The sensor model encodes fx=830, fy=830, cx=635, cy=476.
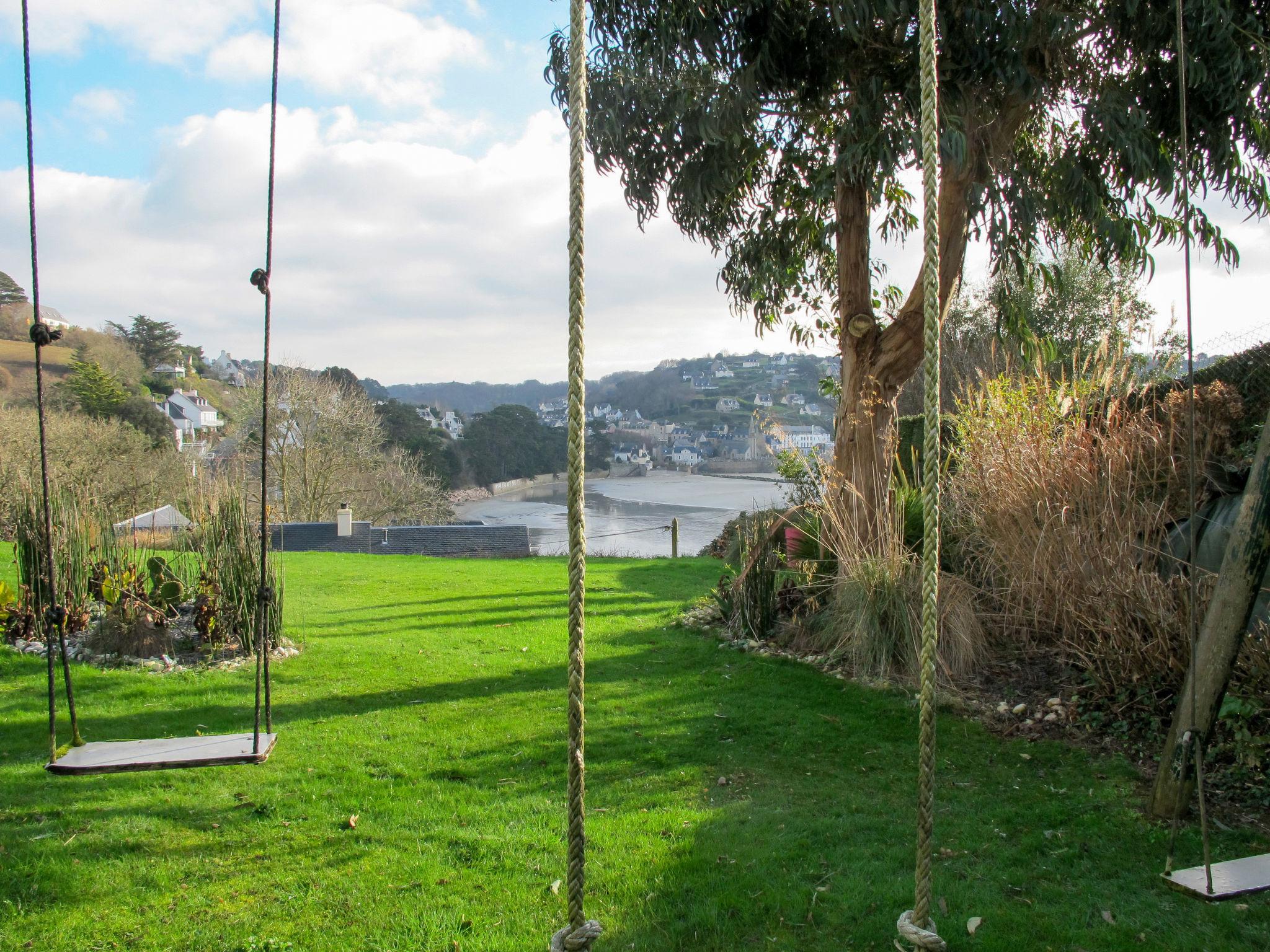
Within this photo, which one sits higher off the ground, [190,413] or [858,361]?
[190,413]

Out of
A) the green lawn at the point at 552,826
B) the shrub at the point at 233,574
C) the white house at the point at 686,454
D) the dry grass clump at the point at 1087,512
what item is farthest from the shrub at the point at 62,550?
the white house at the point at 686,454

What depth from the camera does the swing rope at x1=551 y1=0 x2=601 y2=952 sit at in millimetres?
1455

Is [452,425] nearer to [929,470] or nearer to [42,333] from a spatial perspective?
[42,333]

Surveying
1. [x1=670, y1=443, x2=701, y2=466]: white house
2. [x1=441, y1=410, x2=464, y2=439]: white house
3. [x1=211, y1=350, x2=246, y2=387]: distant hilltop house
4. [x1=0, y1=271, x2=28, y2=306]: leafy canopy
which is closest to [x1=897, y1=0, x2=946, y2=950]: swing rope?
[x1=670, y1=443, x2=701, y2=466]: white house

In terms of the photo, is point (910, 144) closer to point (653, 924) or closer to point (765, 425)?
point (765, 425)

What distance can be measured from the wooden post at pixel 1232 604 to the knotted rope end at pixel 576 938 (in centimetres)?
231

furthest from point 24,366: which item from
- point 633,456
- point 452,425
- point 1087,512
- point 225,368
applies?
point 1087,512

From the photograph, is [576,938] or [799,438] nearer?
[576,938]

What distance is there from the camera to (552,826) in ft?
10.5

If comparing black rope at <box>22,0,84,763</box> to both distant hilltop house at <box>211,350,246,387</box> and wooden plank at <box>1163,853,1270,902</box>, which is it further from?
distant hilltop house at <box>211,350,246,387</box>

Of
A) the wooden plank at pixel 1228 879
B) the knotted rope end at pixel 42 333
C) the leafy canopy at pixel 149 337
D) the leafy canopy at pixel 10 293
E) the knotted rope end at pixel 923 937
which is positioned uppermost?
the leafy canopy at pixel 10 293

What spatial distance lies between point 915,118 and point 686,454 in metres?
16.7

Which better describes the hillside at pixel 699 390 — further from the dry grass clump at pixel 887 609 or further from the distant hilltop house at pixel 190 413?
the distant hilltop house at pixel 190 413

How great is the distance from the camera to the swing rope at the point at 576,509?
1455 millimetres
